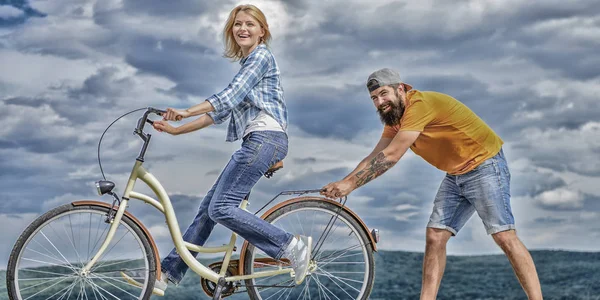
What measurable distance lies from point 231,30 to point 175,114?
817 mm

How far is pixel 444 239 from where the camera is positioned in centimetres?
517

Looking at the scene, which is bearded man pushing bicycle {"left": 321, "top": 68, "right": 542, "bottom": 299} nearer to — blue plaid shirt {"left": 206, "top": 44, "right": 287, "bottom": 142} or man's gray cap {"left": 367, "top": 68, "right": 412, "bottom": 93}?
man's gray cap {"left": 367, "top": 68, "right": 412, "bottom": 93}

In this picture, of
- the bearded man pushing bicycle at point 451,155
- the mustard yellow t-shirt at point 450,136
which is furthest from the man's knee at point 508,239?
the mustard yellow t-shirt at point 450,136

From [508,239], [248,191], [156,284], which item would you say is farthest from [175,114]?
[508,239]

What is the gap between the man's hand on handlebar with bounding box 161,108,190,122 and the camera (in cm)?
433

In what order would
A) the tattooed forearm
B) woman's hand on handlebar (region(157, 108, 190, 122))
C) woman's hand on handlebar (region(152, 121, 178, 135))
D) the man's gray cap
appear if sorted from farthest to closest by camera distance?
1. the man's gray cap
2. the tattooed forearm
3. woman's hand on handlebar (region(152, 121, 178, 135))
4. woman's hand on handlebar (region(157, 108, 190, 122))

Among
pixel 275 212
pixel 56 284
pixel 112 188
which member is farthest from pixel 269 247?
pixel 56 284

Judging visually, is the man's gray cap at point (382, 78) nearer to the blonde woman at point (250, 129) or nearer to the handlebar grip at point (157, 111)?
the blonde woman at point (250, 129)

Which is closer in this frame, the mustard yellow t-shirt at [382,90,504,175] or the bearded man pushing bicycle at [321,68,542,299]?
the bearded man pushing bicycle at [321,68,542,299]

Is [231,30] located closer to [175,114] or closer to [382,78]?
[175,114]

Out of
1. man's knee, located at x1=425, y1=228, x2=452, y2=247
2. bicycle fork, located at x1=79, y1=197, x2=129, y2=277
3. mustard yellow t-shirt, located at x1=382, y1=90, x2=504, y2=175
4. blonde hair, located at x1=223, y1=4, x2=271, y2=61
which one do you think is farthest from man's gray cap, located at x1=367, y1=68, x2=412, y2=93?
bicycle fork, located at x1=79, y1=197, x2=129, y2=277

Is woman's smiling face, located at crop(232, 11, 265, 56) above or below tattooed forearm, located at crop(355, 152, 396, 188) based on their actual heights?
above

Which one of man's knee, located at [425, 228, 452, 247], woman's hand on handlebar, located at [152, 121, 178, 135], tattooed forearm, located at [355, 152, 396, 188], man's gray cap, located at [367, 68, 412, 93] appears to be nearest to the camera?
woman's hand on handlebar, located at [152, 121, 178, 135]

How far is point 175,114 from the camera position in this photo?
171 inches
